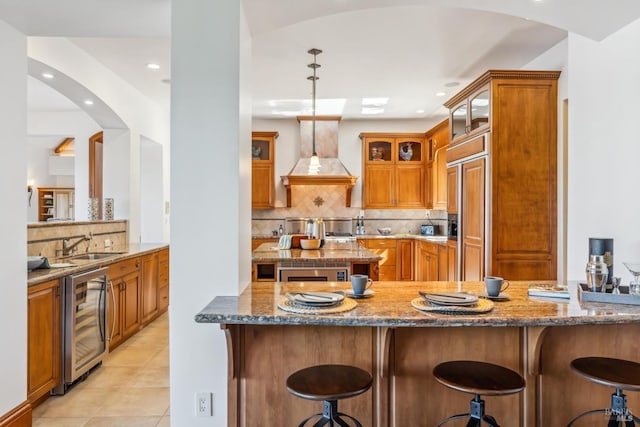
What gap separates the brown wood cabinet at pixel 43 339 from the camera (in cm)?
262

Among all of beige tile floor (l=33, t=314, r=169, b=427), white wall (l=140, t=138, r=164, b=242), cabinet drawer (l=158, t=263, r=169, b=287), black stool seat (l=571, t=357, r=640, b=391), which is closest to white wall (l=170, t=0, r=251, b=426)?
beige tile floor (l=33, t=314, r=169, b=427)

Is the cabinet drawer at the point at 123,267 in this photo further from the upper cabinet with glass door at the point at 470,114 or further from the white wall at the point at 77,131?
the upper cabinet with glass door at the point at 470,114

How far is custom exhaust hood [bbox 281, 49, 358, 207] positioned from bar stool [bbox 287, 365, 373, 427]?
489cm

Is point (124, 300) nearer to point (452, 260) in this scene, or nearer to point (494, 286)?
point (494, 286)

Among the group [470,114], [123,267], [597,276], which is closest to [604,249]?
[597,276]

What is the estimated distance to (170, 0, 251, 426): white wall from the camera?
80.6 inches

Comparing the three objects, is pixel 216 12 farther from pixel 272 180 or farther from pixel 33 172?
pixel 33 172

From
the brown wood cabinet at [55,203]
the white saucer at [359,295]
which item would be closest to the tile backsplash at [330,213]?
the white saucer at [359,295]

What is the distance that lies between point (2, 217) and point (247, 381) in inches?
66.0

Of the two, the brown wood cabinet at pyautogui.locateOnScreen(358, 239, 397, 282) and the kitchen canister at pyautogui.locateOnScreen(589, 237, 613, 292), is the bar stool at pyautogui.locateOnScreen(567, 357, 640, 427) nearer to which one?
the kitchen canister at pyautogui.locateOnScreen(589, 237, 613, 292)

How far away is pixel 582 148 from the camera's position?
103 inches

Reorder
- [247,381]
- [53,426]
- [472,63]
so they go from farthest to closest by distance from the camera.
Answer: [472,63] < [53,426] < [247,381]

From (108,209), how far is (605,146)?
4.92m

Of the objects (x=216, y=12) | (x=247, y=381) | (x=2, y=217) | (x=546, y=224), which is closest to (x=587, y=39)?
(x=546, y=224)
